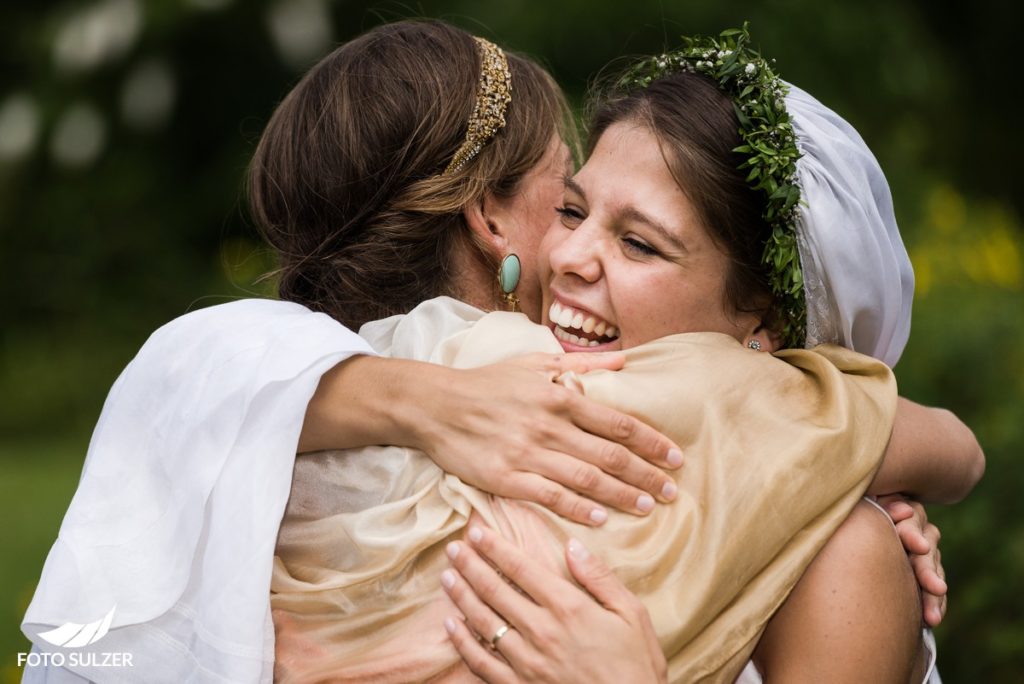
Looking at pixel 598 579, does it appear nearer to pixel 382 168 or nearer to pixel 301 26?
pixel 382 168

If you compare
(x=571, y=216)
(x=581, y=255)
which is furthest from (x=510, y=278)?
(x=581, y=255)

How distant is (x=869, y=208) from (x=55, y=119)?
6.75 metres

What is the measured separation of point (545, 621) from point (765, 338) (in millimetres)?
932

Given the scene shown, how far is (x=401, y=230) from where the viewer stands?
306 centimetres

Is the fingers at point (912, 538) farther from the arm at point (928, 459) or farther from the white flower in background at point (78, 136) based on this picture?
the white flower in background at point (78, 136)

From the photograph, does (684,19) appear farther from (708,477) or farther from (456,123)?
(708,477)

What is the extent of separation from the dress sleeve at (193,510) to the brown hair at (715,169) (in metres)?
0.79

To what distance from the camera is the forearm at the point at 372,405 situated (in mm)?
2545

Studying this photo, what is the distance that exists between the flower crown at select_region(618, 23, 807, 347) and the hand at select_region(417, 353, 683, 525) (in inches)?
17.2

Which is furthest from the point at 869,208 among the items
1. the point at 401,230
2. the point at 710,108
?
the point at 401,230

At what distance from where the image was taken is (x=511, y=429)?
2461mm

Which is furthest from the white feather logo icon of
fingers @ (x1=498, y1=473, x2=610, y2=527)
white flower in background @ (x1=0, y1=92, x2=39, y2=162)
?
white flower in background @ (x1=0, y1=92, x2=39, y2=162)

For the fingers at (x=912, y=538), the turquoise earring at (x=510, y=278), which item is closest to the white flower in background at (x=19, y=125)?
the turquoise earring at (x=510, y=278)

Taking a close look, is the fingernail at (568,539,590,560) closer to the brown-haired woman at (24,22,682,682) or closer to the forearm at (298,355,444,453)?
the brown-haired woman at (24,22,682,682)
